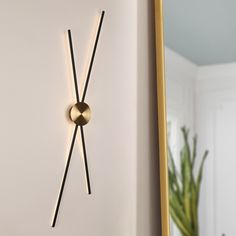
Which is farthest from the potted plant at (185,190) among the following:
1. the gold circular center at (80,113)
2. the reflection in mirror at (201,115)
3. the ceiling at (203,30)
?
the gold circular center at (80,113)

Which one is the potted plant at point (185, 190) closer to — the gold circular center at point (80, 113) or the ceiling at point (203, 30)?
the ceiling at point (203, 30)

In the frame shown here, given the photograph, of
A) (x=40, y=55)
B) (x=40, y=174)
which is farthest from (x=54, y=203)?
(x=40, y=55)

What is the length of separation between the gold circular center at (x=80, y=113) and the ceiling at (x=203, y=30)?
1.47ft

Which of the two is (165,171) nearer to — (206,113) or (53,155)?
(206,113)

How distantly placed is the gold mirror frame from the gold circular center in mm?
332

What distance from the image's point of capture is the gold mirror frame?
172cm

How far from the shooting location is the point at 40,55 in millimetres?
1392

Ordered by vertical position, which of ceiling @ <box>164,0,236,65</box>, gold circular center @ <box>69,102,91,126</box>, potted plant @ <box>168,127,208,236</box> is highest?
ceiling @ <box>164,0,236,65</box>

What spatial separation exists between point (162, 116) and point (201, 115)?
0.13m

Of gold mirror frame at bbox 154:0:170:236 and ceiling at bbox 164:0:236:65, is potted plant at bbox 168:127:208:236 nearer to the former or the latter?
gold mirror frame at bbox 154:0:170:236

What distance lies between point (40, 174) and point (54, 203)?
0.31 feet

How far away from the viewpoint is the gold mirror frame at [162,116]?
5.63 feet

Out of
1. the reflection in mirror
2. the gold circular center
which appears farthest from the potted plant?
the gold circular center

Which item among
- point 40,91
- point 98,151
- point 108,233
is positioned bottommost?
point 108,233
